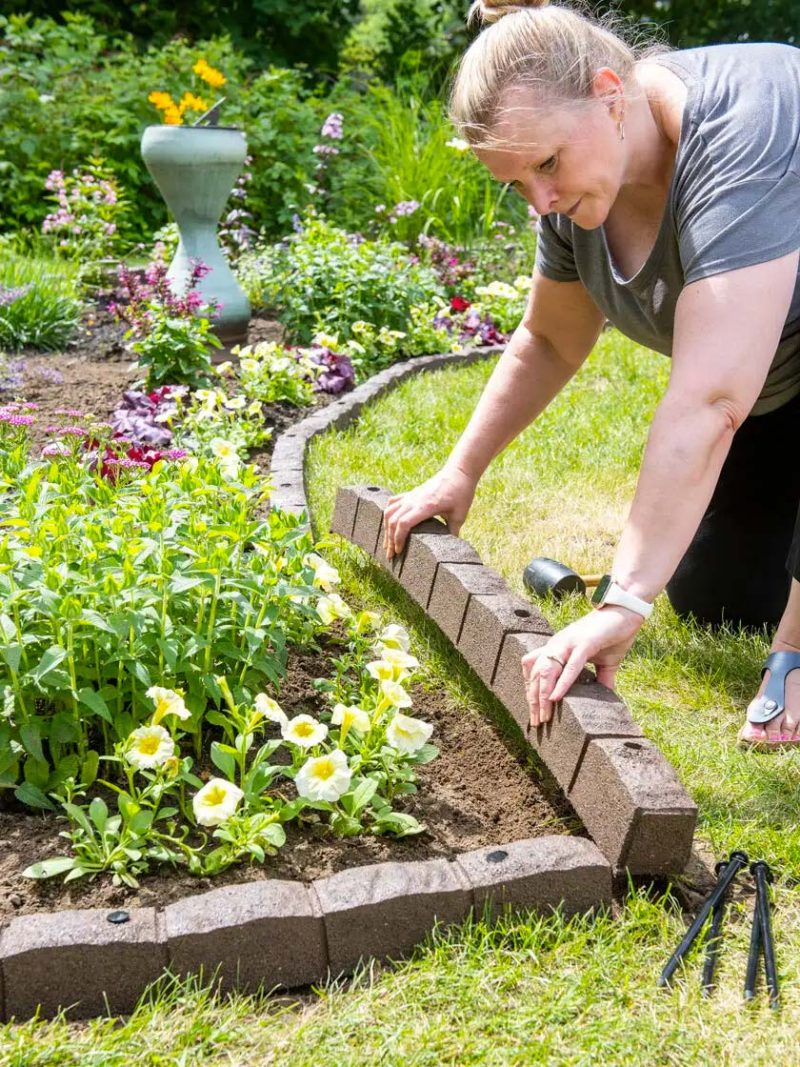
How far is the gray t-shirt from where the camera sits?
2.01m

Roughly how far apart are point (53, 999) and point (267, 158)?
25.4 ft

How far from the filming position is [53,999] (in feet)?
5.48

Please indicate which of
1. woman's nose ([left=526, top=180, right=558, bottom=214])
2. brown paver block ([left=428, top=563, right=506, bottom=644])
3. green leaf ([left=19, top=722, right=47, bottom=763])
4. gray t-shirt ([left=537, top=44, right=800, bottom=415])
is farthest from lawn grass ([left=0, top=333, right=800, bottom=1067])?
woman's nose ([left=526, top=180, right=558, bottom=214])

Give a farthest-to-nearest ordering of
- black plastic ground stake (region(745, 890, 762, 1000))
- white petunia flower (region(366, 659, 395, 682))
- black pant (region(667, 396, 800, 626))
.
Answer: black pant (region(667, 396, 800, 626))
white petunia flower (region(366, 659, 395, 682))
black plastic ground stake (region(745, 890, 762, 1000))

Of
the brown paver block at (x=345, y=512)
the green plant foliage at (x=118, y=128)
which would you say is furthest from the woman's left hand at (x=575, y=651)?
the green plant foliage at (x=118, y=128)

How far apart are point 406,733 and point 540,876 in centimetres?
37

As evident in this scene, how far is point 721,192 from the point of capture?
204 cm

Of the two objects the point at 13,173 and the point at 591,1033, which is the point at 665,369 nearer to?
the point at 591,1033

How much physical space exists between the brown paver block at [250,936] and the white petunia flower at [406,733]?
14.8 inches

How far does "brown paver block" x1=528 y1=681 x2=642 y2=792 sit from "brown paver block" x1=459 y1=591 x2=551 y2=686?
25 centimetres

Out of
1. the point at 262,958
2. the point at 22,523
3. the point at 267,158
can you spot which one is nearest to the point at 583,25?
the point at 22,523

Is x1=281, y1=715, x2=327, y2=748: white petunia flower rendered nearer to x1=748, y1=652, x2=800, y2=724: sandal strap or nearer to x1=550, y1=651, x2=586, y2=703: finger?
x1=550, y1=651, x2=586, y2=703: finger

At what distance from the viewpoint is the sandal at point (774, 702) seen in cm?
245

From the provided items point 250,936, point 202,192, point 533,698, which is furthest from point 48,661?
point 202,192
